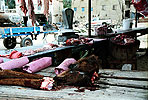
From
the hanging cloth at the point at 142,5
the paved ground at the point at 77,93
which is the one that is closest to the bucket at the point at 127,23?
the hanging cloth at the point at 142,5

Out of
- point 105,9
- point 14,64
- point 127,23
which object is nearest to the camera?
point 14,64

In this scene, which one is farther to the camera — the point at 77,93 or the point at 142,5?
the point at 142,5

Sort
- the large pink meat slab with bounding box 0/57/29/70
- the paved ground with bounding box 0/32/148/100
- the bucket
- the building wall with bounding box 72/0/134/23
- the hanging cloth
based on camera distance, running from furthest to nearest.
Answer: the building wall with bounding box 72/0/134/23 → the bucket → the hanging cloth → the large pink meat slab with bounding box 0/57/29/70 → the paved ground with bounding box 0/32/148/100

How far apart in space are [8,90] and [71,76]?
88cm

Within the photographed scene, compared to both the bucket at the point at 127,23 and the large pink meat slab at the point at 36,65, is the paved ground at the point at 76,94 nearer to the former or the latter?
the large pink meat slab at the point at 36,65

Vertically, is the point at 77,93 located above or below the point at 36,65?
below

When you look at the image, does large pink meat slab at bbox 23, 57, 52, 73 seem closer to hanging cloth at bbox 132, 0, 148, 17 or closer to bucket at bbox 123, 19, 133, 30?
hanging cloth at bbox 132, 0, 148, 17

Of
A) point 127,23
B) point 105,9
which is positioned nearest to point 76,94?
point 127,23

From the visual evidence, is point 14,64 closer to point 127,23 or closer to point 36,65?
point 36,65

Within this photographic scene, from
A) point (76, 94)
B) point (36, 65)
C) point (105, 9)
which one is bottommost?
point (76, 94)

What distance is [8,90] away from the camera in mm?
2227

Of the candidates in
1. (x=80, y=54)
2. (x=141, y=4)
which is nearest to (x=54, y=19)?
(x=80, y=54)

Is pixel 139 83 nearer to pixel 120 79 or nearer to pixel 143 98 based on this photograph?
pixel 120 79

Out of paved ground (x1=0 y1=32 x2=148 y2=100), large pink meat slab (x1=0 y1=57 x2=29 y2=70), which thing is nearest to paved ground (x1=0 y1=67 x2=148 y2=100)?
paved ground (x1=0 y1=32 x2=148 y2=100)
